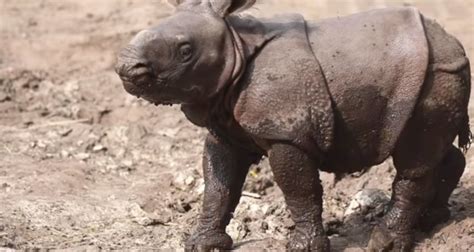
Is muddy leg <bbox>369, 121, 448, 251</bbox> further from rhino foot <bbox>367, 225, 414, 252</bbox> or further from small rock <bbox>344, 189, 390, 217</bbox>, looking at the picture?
small rock <bbox>344, 189, 390, 217</bbox>

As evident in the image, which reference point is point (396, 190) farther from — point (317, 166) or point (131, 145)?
point (131, 145)

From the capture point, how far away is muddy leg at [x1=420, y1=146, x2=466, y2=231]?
20.1 ft

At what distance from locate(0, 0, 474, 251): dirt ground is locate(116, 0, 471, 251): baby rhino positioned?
0.38m

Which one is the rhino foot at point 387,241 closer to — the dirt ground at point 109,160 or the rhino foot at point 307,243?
the dirt ground at point 109,160

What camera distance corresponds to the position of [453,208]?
654 centimetres

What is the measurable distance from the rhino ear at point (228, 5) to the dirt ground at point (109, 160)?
326 millimetres

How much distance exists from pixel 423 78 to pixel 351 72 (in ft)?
1.24

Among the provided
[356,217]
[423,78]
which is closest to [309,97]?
[423,78]

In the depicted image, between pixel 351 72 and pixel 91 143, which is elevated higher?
pixel 351 72

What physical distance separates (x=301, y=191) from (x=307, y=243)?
1.06ft

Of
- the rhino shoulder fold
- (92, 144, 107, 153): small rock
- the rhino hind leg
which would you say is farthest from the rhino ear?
(92, 144, 107, 153): small rock

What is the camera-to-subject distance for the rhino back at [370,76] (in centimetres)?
546

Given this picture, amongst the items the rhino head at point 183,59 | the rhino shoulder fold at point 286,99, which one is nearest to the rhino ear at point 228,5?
the rhino head at point 183,59

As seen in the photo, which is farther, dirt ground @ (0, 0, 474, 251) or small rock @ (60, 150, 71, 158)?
small rock @ (60, 150, 71, 158)
